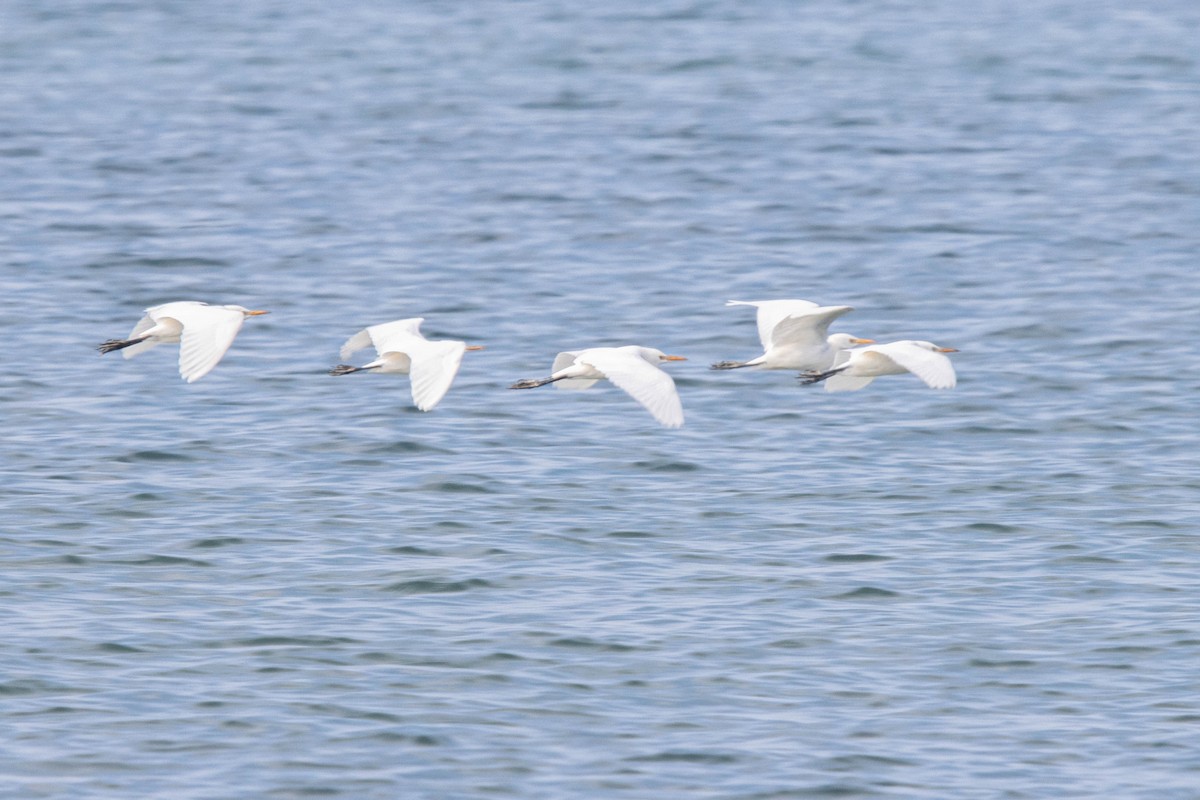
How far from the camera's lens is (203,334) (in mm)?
15531

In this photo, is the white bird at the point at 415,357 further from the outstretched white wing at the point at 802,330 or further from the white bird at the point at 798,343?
the outstretched white wing at the point at 802,330

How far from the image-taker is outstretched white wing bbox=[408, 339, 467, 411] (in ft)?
48.3

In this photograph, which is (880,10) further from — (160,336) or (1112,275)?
(160,336)

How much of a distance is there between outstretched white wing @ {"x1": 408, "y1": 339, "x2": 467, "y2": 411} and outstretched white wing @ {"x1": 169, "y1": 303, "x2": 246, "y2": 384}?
124cm

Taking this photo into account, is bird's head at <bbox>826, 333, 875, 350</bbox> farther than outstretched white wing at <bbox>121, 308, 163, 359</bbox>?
Yes

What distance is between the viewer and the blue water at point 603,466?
13930mm

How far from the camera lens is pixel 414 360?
15492mm

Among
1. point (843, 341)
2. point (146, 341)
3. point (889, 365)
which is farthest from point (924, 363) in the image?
point (146, 341)

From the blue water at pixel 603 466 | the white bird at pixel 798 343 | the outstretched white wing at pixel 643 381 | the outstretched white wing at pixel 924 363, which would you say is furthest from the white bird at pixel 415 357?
the outstretched white wing at pixel 924 363

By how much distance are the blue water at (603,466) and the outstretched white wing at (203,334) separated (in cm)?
183

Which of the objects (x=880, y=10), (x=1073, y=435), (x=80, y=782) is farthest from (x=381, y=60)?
Result: (x=80, y=782)

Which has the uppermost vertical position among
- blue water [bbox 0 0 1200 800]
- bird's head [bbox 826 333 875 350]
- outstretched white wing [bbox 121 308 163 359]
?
outstretched white wing [bbox 121 308 163 359]

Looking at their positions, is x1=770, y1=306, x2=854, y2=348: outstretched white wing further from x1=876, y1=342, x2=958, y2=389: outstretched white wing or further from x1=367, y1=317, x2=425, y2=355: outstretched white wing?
x1=367, y1=317, x2=425, y2=355: outstretched white wing

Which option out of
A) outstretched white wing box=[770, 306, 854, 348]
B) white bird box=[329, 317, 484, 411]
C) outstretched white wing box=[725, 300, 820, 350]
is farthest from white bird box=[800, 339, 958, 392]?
white bird box=[329, 317, 484, 411]
